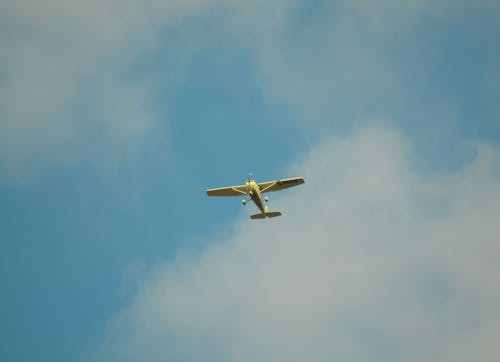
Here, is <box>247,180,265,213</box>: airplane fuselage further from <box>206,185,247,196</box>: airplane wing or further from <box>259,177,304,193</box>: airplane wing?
<box>206,185,247,196</box>: airplane wing

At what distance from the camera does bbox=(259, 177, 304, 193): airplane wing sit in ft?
264

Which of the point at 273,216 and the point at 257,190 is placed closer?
the point at 257,190

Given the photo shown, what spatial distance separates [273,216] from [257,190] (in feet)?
20.5

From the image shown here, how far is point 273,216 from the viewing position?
279ft

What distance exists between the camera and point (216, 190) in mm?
83125

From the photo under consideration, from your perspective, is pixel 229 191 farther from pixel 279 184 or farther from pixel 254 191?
pixel 279 184

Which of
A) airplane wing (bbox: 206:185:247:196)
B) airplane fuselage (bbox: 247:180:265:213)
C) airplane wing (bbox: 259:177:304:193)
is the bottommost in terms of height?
airplane fuselage (bbox: 247:180:265:213)

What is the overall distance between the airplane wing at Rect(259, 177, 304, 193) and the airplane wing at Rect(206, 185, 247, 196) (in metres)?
1.80

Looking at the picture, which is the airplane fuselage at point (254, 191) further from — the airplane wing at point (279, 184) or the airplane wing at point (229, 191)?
the airplane wing at point (229, 191)

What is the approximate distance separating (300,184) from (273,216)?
5.36m

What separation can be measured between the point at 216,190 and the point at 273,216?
641cm

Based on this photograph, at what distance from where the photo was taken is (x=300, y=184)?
267ft

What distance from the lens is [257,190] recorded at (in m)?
79.6

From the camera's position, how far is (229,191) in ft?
271
